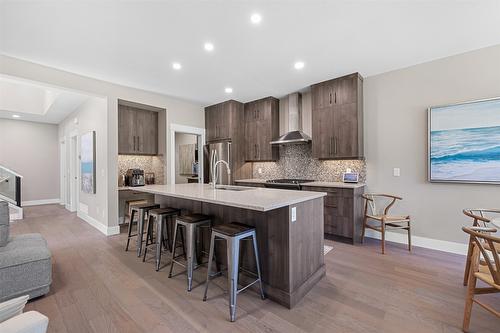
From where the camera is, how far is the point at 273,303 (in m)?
2.06

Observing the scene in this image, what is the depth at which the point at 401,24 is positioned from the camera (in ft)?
8.17

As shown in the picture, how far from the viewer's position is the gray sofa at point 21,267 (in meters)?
2.00

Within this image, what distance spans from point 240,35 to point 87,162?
171 inches

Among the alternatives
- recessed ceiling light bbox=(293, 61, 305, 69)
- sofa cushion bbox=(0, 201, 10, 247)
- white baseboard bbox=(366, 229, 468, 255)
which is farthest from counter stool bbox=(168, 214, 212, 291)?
white baseboard bbox=(366, 229, 468, 255)

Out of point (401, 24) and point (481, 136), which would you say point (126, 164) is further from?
point (481, 136)

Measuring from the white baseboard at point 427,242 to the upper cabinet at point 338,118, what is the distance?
4.48 feet

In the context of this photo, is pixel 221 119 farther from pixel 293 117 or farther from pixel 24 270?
pixel 24 270

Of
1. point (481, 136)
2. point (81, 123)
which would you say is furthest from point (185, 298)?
point (81, 123)

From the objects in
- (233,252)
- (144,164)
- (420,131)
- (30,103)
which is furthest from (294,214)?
(30,103)

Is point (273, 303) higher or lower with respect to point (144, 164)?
lower

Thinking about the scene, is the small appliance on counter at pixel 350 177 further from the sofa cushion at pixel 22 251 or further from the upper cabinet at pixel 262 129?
the sofa cushion at pixel 22 251

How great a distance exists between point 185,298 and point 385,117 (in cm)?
389

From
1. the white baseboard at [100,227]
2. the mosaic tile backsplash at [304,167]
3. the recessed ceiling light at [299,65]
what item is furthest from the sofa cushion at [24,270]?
the mosaic tile backsplash at [304,167]

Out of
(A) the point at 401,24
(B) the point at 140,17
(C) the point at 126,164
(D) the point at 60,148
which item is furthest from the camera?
(D) the point at 60,148
